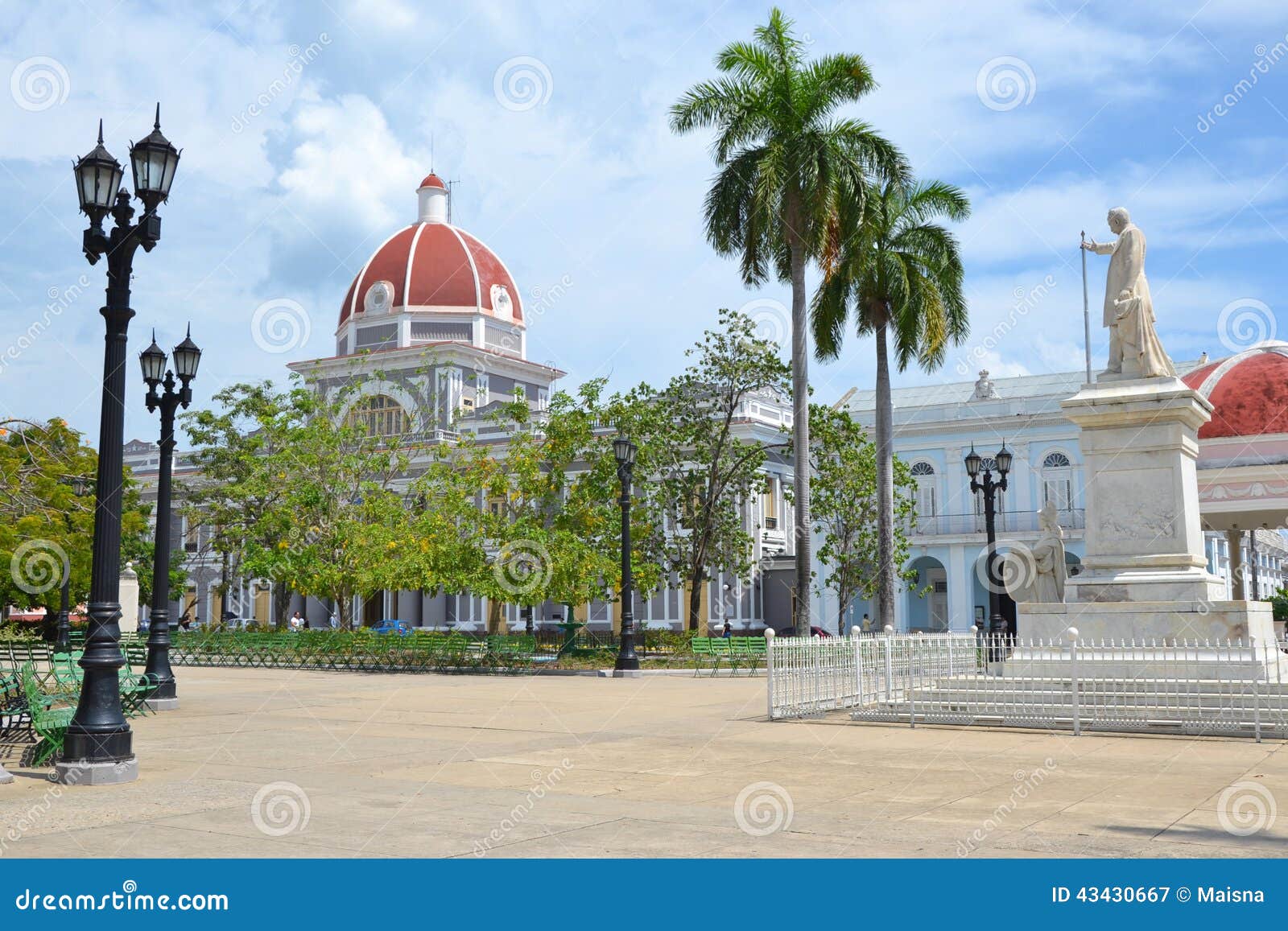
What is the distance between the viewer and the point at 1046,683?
14.0 metres

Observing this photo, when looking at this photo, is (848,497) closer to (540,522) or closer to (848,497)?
(848,497)

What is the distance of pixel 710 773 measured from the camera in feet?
32.8

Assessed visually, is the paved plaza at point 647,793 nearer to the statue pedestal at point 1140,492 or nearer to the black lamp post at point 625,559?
→ the statue pedestal at point 1140,492

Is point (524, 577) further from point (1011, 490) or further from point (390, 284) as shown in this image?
point (390, 284)

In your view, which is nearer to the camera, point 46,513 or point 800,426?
point 46,513

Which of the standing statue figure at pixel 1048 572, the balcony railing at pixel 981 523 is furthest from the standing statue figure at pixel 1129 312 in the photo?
the balcony railing at pixel 981 523

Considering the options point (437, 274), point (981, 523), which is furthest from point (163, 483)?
point (437, 274)

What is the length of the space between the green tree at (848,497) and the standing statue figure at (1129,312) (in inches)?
786

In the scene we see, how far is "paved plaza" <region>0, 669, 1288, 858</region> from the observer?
6.74 m

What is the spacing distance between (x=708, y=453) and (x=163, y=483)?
22348 millimetres

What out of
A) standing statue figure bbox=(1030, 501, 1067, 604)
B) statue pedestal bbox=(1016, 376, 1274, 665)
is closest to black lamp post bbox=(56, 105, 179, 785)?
statue pedestal bbox=(1016, 376, 1274, 665)

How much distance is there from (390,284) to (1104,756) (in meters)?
52.3

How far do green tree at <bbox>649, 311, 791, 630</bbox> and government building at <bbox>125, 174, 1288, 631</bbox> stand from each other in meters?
2.16

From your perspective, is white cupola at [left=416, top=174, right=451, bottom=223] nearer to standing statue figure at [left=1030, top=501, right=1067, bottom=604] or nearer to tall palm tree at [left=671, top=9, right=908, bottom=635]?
tall palm tree at [left=671, top=9, right=908, bottom=635]
